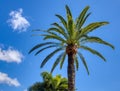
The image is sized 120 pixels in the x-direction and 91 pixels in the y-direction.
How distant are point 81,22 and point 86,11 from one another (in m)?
1.30

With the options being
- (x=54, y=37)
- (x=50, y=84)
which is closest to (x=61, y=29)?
(x=54, y=37)

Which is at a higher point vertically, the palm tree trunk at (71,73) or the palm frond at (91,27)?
the palm frond at (91,27)

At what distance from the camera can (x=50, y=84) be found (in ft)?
228

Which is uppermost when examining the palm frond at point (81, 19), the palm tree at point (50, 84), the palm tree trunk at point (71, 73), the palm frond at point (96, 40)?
the palm tree at point (50, 84)

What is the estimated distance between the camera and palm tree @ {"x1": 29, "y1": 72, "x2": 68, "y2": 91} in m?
68.4

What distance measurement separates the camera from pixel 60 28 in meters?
36.1

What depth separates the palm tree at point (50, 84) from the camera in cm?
6844

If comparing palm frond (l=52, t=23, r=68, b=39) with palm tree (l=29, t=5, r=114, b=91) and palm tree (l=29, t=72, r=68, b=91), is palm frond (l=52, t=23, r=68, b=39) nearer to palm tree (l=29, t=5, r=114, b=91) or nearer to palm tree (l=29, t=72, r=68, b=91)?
palm tree (l=29, t=5, r=114, b=91)

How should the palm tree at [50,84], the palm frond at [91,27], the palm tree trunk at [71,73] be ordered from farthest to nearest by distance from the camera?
the palm tree at [50,84] → the palm frond at [91,27] → the palm tree trunk at [71,73]

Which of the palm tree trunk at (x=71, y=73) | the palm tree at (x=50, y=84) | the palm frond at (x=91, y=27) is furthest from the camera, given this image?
the palm tree at (x=50, y=84)

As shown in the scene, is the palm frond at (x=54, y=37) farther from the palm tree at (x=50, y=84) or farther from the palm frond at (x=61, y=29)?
the palm tree at (x=50, y=84)

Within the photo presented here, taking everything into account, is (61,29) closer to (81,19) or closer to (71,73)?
(81,19)

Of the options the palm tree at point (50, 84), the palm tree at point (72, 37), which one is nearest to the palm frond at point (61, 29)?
the palm tree at point (72, 37)

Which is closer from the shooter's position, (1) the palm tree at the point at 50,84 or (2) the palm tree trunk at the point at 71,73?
(2) the palm tree trunk at the point at 71,73
